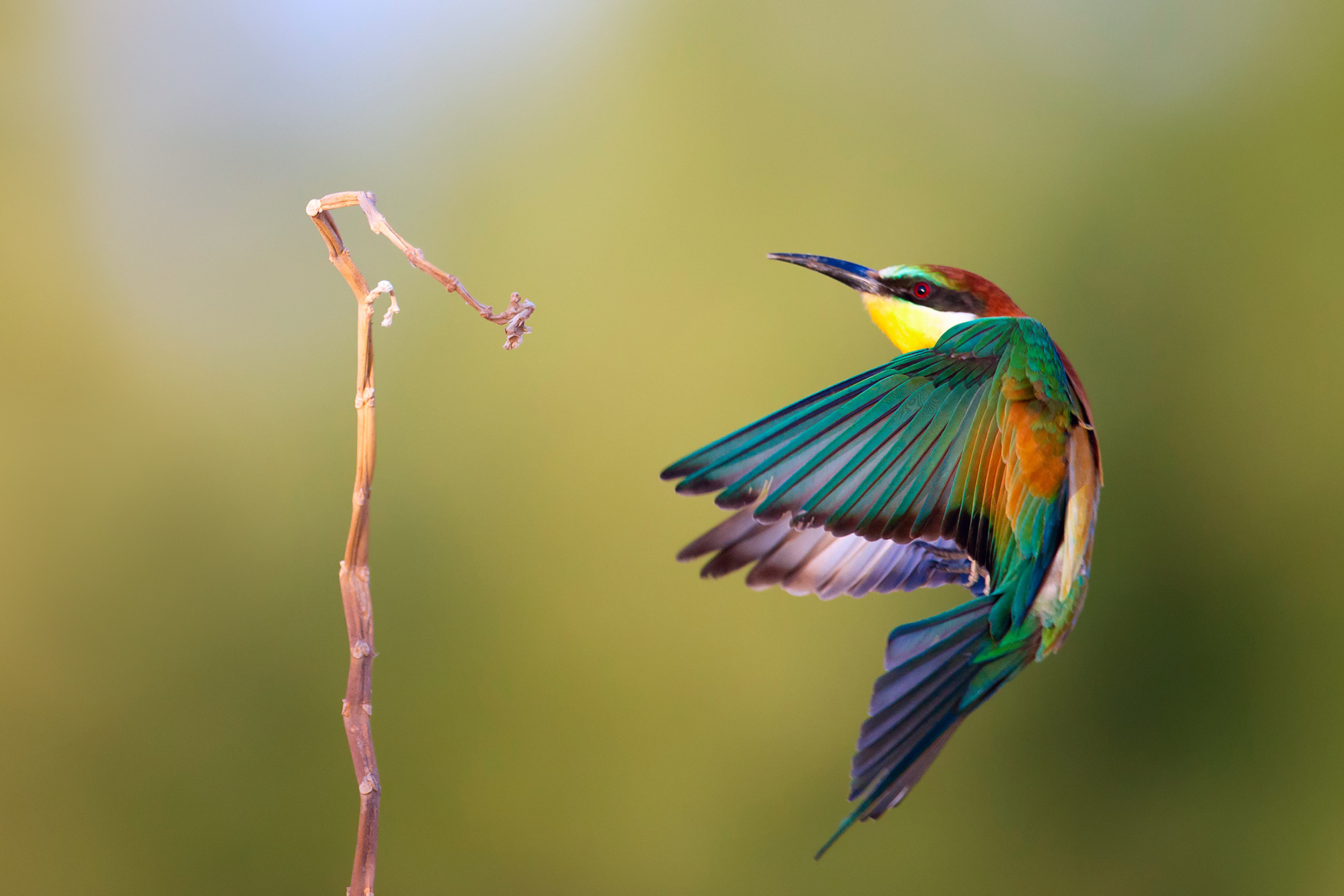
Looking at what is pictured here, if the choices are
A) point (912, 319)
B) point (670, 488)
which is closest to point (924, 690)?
point (912, 319)

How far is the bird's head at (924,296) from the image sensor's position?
510mm

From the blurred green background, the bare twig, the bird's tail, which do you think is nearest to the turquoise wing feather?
the bird's tail

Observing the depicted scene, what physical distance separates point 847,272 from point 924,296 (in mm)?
52

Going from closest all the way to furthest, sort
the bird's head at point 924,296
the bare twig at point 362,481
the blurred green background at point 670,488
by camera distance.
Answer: the bare twig at point 362,481 < the bird's head at point 924,296 < the blurred green background at point 670,488

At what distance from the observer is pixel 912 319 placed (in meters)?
0.53

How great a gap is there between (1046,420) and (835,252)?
0.79 meters

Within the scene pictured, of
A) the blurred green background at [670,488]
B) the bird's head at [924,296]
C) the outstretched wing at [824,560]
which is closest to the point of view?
the outstretched wing at [824,560]

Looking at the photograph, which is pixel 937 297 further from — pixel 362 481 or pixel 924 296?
pixel 362 481

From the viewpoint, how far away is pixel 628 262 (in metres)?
1.21

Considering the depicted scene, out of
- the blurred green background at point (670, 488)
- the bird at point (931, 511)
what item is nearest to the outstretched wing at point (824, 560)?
the bird at point (931, 511)

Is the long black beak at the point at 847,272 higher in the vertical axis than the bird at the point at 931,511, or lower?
higher

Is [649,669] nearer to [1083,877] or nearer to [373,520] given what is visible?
[373,520]

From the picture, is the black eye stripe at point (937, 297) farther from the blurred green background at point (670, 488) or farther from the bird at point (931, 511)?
the blurred green background at point (670, 488)

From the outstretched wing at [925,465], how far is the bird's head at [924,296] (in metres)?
0.07
